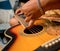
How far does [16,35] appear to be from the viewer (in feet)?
3.19

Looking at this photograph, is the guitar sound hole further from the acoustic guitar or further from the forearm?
the forearm

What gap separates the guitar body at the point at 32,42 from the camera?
75cm

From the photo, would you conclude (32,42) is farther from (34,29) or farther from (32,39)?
(34,29)

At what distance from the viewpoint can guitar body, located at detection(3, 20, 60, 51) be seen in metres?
0.75

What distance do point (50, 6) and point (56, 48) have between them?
202 millimetres

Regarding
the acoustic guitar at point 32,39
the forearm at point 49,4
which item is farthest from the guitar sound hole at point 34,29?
the forearm at point 49,4

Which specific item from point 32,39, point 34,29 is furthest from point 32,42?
point 34,29

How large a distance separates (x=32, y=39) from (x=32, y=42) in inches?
1.4

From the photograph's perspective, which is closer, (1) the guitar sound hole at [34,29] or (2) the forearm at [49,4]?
(2) the forearm at [49,4]

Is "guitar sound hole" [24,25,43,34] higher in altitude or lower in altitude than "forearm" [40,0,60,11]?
lower

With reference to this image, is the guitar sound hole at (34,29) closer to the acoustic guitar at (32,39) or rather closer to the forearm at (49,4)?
the acoustic guitar at (32,39)

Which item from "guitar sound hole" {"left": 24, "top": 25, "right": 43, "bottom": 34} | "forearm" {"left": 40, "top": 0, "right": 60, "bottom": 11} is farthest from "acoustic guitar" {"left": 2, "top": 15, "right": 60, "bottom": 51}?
"forearm" {"left": 40, "top": 0, "right": 60, "bottom": 11}

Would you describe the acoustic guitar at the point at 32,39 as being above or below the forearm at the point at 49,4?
below

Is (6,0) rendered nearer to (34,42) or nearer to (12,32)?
(12,32)
